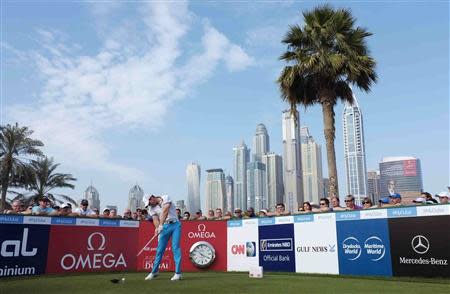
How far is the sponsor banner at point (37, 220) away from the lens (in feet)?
43.2

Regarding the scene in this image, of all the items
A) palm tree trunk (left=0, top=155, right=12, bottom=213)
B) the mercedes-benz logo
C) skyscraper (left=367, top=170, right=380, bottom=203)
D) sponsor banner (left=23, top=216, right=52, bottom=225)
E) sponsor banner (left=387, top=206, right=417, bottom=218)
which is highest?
skyscraper (left=367, top=170, right=380, bottom=203)

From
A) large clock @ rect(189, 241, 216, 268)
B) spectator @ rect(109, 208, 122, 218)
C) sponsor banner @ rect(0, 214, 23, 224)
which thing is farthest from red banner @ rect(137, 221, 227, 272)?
sponsor banner @ rect(0, 214, 23, 224)

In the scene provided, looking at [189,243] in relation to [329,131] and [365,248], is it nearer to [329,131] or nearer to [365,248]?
[365,248]

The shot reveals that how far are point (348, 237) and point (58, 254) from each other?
9.00 meters

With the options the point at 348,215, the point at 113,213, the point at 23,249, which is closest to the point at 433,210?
the point at 348,215

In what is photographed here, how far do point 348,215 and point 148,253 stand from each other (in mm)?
7247

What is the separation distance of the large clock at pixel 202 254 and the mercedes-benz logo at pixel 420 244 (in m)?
6.86

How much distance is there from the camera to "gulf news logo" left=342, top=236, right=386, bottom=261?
38.6 feet

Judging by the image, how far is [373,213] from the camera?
1206cm

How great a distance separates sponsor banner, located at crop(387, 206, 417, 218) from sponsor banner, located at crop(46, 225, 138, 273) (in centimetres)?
880

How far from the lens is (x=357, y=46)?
1906 cm

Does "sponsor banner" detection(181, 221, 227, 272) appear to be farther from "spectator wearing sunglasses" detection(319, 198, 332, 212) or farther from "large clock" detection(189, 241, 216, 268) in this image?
"spectator wearing sunglasses" detection(319, 198, 332, 212)

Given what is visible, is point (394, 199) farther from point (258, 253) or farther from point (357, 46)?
point (357, 46)

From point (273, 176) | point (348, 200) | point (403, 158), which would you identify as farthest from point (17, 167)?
point (403, 158)
